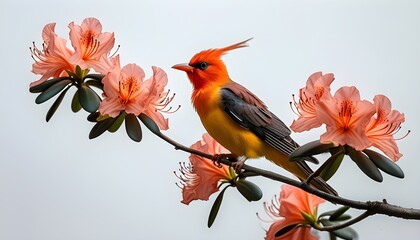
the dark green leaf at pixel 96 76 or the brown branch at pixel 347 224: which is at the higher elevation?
the dark green leaf at pixel 96 76

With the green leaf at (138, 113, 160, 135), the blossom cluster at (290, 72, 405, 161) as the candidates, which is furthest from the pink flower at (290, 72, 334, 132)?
the green leaf at (138, 113, 160, 135)

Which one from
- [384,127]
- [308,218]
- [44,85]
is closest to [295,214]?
[308,218]

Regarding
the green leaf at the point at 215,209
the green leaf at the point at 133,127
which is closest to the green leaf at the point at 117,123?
the green leaf at the point at 133,127

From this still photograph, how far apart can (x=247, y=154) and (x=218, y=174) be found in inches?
3.0

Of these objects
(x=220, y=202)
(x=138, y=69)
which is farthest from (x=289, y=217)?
(x=138, y=69)

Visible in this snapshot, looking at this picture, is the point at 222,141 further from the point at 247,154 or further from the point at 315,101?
the point at 315,101

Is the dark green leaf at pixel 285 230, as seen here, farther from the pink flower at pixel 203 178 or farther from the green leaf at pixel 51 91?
the green leaf at pixel 51 91

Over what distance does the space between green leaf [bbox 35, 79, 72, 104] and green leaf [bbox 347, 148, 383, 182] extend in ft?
0.70

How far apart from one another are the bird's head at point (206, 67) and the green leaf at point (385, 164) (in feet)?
0.65

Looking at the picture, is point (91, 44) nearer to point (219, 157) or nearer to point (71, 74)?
point (71, 74)

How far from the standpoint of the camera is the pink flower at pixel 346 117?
427 mm

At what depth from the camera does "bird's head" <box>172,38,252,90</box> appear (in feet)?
2.01

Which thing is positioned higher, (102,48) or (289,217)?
(102,48)

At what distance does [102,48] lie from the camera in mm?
505
